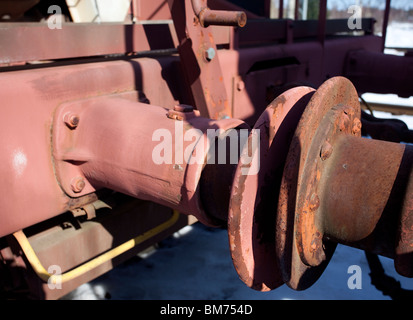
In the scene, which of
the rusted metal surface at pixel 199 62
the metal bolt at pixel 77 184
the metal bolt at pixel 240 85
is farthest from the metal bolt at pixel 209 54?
the metal bolt at pixel 77 184

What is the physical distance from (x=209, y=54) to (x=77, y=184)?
77 centimetres

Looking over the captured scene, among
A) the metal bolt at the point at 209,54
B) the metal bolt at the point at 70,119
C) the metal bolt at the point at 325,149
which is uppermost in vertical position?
the metal bolt at the point at 209,54

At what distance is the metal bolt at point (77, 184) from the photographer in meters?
1.53

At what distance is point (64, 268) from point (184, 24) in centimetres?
109

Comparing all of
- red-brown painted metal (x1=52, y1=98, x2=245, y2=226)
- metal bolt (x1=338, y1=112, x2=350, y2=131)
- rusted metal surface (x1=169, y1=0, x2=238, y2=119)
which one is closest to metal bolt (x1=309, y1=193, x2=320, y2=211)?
metal bolt (x1=338, y1=112, x2=350, y2=131)

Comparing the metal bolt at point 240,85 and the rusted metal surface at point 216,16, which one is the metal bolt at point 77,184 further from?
the metal bolt at point 240,85

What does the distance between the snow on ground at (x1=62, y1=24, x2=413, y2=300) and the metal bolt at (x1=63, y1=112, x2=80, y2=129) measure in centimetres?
152

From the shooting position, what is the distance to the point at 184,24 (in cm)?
171

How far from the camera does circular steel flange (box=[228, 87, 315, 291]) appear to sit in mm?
1030

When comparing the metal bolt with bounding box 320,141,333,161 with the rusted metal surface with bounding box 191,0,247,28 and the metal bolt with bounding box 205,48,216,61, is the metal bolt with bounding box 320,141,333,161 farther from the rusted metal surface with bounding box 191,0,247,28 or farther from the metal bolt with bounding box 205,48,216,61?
the metal bolt with bounding box 205,48,216,61

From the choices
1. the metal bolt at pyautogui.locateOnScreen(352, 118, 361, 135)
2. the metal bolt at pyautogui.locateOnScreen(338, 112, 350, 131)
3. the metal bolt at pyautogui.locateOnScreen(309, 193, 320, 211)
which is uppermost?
the metal bolt at pyautogui.locateOnScreen(338, 112, 350, 131)

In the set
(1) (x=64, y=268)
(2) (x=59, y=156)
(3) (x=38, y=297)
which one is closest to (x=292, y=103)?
(2) (x=59, y=156)

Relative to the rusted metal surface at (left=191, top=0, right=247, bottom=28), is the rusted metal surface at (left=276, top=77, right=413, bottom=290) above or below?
below
